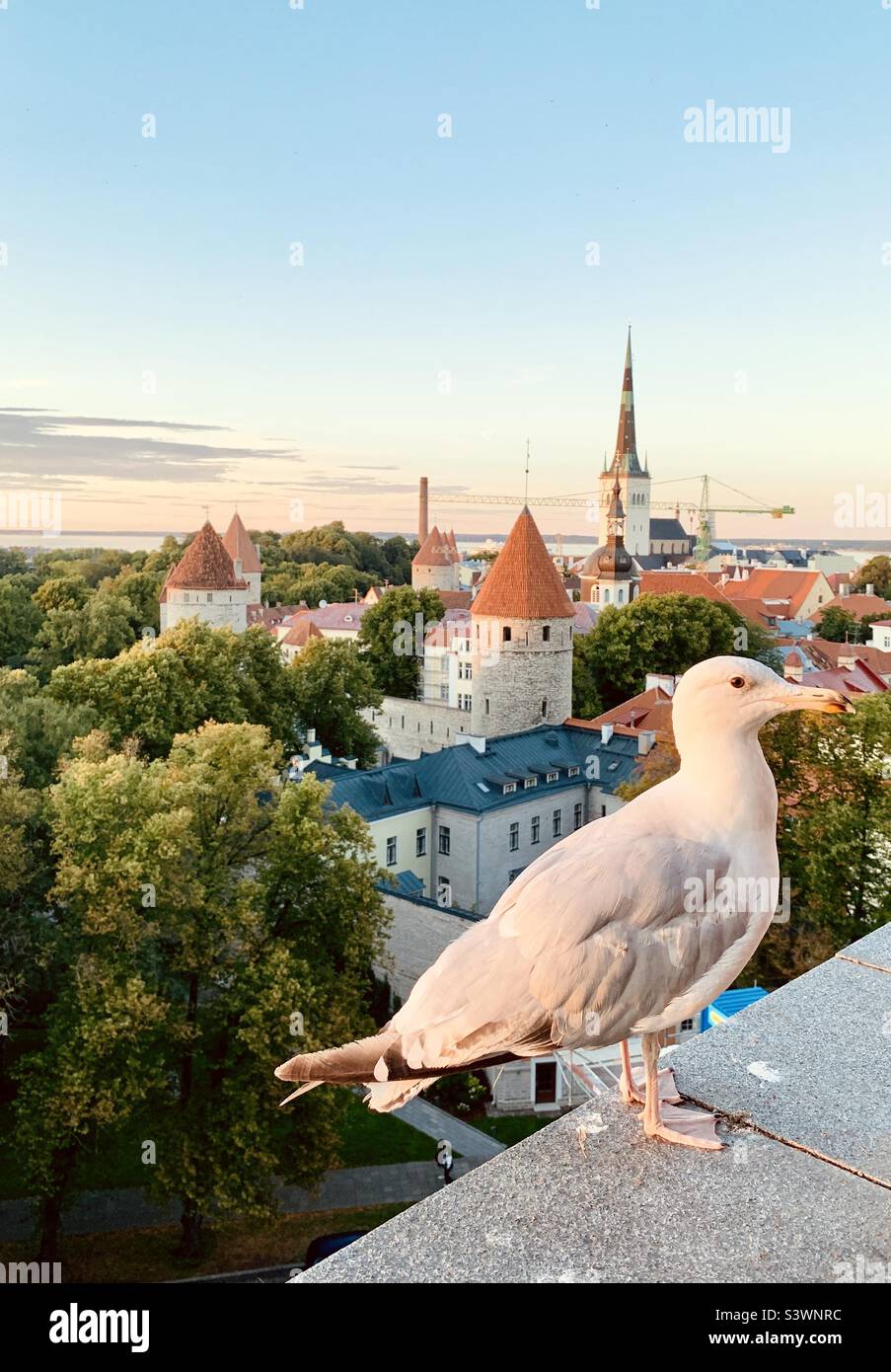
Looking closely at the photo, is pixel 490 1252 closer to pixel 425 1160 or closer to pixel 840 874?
Answer: pixel 425 1160

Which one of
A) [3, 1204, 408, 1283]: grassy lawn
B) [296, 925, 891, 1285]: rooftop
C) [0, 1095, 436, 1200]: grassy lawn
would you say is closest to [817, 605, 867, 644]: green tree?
[0, 1095, 436, 1200]: grassy lawn

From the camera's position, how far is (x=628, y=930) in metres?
2.61

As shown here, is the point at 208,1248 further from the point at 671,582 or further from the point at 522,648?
the point at 671,582

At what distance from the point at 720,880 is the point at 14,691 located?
24.1 metres

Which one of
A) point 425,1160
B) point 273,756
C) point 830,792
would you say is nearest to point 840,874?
point 830,792

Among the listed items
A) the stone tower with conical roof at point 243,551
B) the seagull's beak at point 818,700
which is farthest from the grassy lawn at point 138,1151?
the stone tower with conical roof at point 243,551

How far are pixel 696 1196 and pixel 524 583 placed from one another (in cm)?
3440

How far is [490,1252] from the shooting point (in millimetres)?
2408

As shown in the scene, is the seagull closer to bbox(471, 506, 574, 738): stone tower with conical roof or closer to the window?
the window

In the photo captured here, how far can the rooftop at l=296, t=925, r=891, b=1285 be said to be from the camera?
94.0 inches

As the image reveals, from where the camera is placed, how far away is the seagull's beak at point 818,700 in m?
2.58

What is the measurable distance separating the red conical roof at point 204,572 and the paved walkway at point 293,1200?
29333 mm

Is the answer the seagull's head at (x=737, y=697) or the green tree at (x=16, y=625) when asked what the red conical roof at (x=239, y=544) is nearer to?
the green tree at (x=16, y=625)

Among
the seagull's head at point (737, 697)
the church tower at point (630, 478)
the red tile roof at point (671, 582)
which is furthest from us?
the church tower at point (630, 478)
